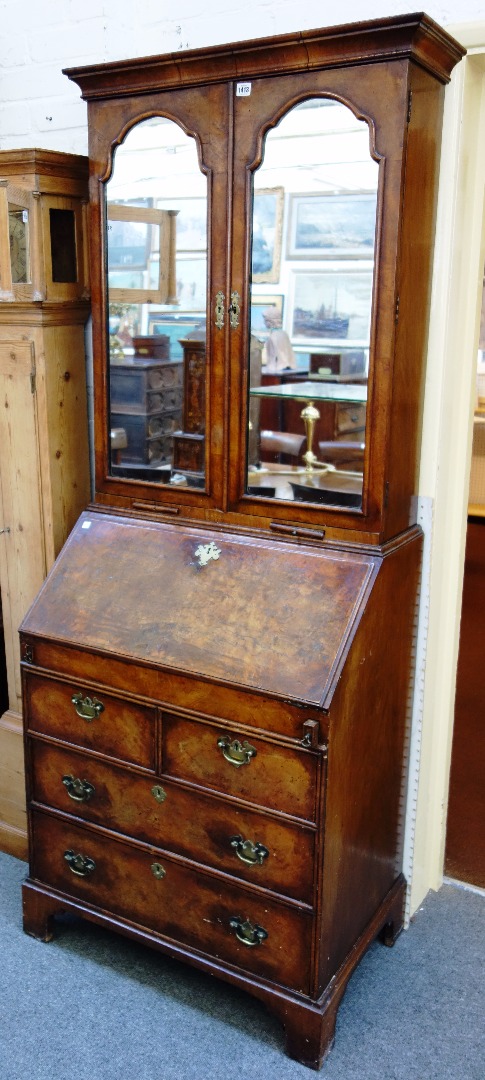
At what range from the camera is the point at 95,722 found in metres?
2.20

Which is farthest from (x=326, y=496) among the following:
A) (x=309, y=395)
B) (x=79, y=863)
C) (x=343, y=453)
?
(x=79, y=863)

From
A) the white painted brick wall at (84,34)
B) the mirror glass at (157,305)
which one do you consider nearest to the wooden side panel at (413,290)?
→ the white painted brick wall at (84,34)

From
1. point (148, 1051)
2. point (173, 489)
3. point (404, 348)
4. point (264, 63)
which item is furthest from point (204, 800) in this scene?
point (264, 63)

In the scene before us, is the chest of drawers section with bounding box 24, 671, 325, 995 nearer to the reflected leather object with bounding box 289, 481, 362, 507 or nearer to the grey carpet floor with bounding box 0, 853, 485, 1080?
the grey carpet floor with bounding box 0, 853, 485, 1080

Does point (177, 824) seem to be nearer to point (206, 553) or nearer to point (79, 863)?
point (79, 863)

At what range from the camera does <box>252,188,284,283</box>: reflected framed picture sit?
200 cm

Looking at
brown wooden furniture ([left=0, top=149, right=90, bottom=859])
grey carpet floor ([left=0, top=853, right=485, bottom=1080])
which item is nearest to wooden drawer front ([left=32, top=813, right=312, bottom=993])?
grey carpet floor ([left=0, top=853, right=485, bottom=1080])

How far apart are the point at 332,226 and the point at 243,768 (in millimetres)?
1158

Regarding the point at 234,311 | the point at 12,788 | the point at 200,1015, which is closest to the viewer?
the point at 234,311

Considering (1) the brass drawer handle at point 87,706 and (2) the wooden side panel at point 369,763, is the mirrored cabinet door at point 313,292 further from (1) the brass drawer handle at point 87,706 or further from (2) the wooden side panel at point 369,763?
(1) the brass drawer handle at point 87,706

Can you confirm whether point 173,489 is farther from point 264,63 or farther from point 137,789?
point 264,63

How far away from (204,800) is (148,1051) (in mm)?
570

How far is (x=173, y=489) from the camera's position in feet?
7.38

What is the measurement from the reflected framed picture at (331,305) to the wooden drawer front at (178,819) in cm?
104
